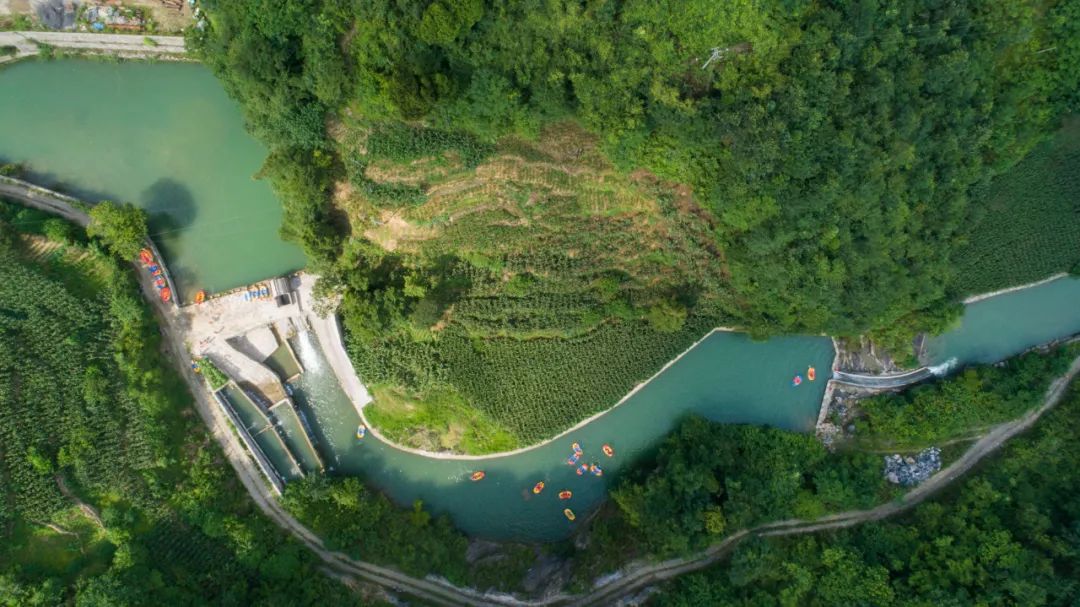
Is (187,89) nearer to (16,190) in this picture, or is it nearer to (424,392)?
(16,190)

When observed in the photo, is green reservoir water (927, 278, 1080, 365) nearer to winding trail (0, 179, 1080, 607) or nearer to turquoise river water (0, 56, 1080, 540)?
turquoise river water (0, 56, 1080, 540)

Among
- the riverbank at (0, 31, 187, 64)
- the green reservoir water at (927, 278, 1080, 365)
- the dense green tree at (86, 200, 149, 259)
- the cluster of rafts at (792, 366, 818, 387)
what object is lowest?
the cluster of rafts at (792, 366, 818, 387)

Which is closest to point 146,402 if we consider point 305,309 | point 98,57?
point 305,309

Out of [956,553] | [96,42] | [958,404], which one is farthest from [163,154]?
[956,553]

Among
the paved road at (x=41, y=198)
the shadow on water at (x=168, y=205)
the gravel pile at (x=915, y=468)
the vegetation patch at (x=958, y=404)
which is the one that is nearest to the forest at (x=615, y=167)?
the vegetation patch at (x=958, y=404)

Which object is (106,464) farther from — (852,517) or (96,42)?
(852,517)

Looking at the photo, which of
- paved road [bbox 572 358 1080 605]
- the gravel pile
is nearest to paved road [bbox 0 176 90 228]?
paved road [bbox 572 358 1080 605]

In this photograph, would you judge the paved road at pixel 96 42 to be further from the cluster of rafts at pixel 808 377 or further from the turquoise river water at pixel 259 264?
the cluster of rafts at pixel 808 377
